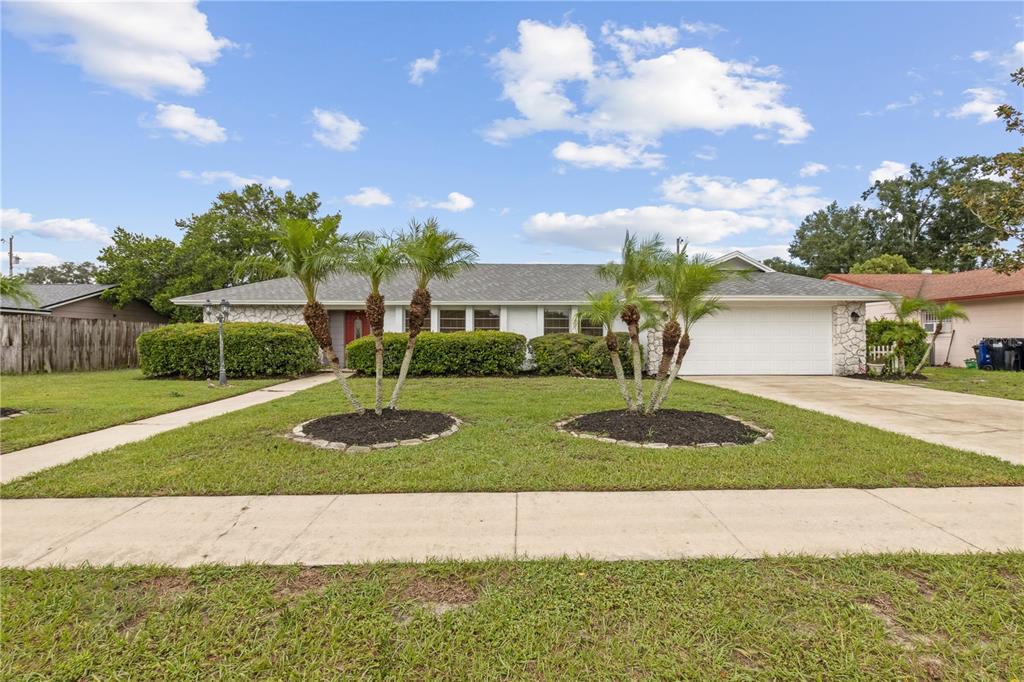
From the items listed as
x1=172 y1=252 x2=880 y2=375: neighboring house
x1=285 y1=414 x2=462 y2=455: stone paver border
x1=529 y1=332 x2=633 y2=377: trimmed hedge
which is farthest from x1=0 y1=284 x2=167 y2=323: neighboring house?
x1=529 y1=332 x2=633 y2=377: trimmed hedge

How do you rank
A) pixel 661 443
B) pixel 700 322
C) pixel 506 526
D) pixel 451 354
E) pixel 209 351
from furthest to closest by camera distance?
pixel 700 322
pixel 451 354
pixel 209 351
pixel 661 443
pixel 506 526

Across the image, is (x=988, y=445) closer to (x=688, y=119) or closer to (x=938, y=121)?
(x=688, y=119)

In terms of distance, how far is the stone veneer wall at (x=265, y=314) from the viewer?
15.7 meters

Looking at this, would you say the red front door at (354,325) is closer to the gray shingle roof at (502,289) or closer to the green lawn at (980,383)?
the gray shingle roof at (502,289)

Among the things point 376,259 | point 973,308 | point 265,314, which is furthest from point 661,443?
point 973,308

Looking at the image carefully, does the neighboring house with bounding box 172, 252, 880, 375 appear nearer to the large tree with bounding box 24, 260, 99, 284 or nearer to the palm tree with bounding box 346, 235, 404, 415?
the palm tree with bounding box 346, 235, 404, 415

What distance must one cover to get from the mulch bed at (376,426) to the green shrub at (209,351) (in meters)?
7.70

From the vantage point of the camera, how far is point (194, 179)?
1936 cm

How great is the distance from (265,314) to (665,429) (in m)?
14.3

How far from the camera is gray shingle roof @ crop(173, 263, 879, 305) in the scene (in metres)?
14.3

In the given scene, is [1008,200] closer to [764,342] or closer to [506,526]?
[764,342]

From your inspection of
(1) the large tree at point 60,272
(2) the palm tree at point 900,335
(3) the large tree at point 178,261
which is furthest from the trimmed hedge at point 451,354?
(1) the large tree at point 60,272

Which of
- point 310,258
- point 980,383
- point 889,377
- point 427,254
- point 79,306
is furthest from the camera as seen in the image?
point 79,306

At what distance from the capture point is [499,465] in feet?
15.8
